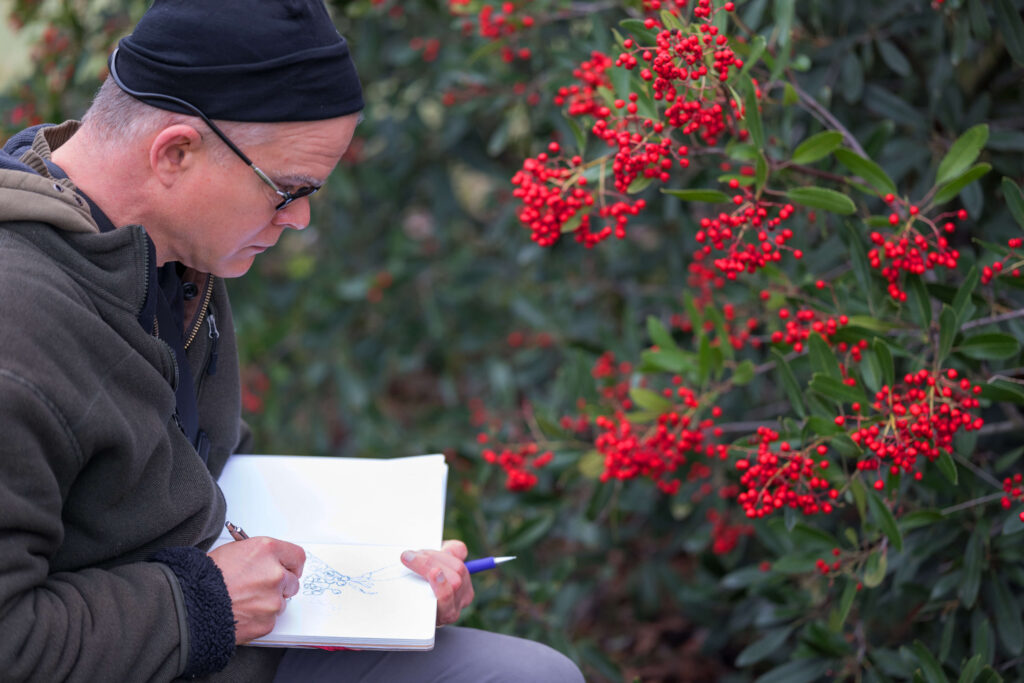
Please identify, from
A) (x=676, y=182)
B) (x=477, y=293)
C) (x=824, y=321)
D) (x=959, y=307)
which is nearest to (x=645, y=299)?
(x=676, y=182)

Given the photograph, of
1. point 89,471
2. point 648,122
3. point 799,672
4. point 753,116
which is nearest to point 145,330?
point 89,471

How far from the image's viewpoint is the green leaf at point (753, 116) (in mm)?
1636

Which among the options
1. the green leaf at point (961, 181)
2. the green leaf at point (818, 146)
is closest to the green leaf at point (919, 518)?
the green leaf at point (961, 181)

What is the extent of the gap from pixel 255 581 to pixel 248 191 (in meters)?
0.53

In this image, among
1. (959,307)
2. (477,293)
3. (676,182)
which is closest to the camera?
(959,307)

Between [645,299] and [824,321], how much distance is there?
114cm

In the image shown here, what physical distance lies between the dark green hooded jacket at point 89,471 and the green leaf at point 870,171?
3.86ft

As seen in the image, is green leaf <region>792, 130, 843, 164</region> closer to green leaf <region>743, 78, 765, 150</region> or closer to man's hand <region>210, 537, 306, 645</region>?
green leaf <region>743, 78, 765, 150</region>

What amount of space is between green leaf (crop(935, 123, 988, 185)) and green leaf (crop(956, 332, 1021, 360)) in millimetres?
292

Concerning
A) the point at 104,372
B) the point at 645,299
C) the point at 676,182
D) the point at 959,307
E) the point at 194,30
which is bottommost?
the point at 645,299

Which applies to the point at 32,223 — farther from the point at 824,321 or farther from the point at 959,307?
the point at 959,307

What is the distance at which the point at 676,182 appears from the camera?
8.04 ft

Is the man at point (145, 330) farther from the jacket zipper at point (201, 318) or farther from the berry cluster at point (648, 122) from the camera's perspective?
the berry cluster at point (648, 122)

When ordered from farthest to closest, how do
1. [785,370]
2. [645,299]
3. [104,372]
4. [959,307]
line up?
[645,299], [785,370], [959,307], [104,372]
